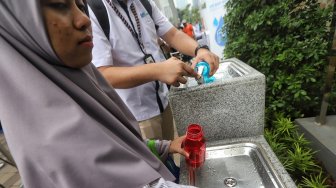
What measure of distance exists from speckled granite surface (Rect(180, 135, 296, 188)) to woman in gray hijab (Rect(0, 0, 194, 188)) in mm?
598

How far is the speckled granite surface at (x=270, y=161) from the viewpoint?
104 centimetres

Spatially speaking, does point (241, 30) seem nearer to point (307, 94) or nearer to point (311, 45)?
point (311, 45)

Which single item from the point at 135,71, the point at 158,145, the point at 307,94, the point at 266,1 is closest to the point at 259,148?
the point at 158,145

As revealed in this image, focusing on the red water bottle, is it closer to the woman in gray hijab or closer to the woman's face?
the woman in gray hijab

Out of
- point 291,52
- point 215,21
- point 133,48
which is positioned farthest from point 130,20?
point 215,21

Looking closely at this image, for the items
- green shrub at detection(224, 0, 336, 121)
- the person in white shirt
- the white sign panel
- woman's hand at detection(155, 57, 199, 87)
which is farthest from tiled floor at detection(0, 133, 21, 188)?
the white sign panel

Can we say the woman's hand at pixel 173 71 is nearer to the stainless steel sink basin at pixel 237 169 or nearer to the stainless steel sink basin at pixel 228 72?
the stainless steel sink basin at pixel 228 72

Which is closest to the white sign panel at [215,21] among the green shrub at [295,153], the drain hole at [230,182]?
the green shrub at [295,153]

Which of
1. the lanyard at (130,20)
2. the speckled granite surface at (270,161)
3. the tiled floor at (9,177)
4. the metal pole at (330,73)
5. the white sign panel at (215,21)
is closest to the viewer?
the speckled granite surface at (270,161)

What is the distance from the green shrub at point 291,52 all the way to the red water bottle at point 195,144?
67.2 inches

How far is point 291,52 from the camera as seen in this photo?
2455 millimetres

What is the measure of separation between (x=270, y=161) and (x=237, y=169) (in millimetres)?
178

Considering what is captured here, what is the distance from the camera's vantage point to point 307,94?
2.51 m

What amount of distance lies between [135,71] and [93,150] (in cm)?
75
